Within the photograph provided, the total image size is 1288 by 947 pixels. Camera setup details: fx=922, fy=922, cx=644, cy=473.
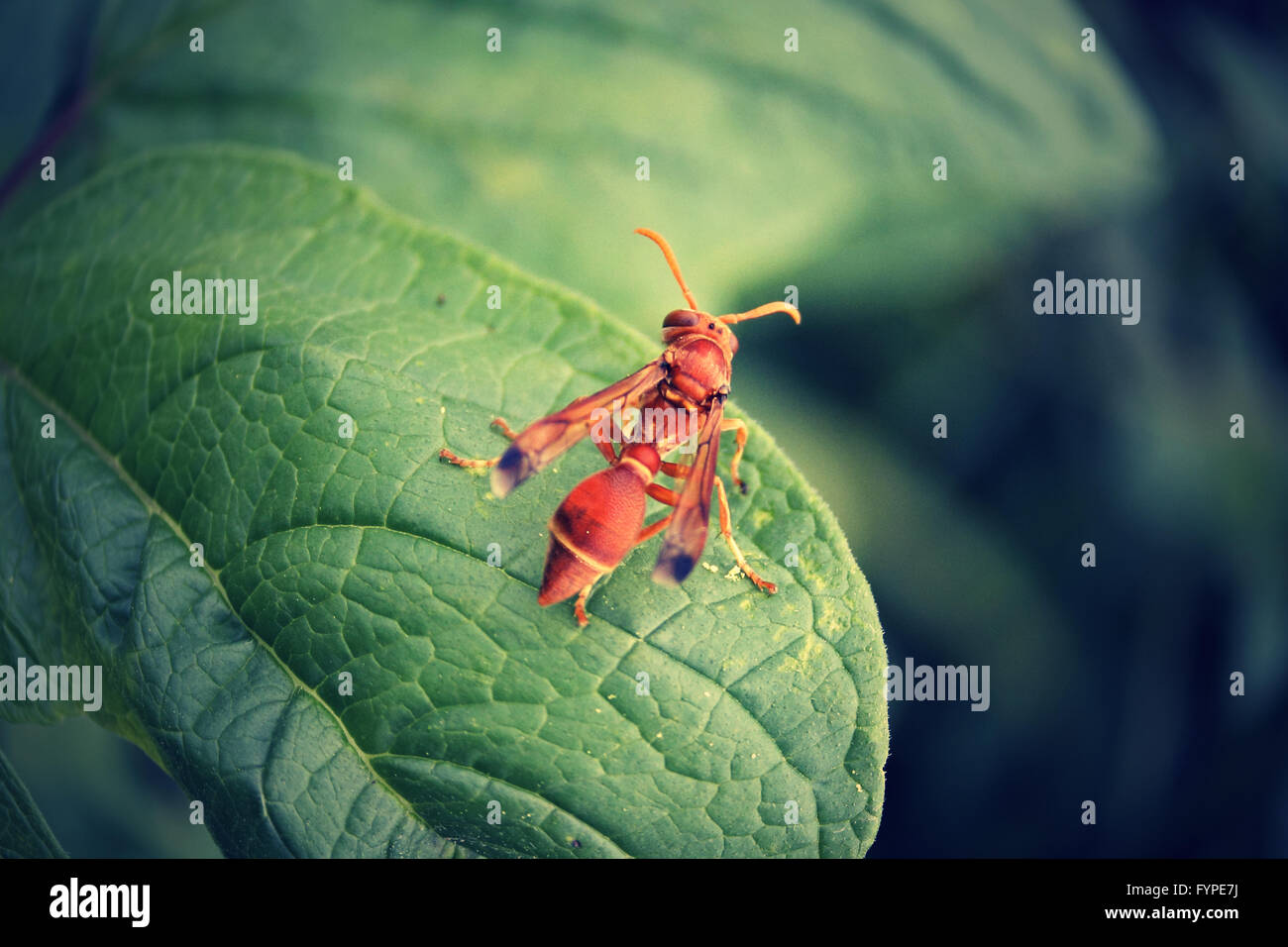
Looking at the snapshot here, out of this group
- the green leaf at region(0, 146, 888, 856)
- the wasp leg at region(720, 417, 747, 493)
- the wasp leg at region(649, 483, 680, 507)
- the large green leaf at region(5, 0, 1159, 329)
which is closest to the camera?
the green leaf at region(0, 146, 888, 856)

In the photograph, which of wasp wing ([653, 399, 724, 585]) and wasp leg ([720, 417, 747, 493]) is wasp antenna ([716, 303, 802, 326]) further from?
wasp leg ([720, 417, 747, 493])

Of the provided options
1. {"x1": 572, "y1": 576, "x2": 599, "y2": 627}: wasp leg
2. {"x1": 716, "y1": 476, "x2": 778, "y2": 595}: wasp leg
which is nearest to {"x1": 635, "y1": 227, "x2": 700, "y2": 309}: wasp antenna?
{"x1": 716, "y1": 476, "x2": 778, "y2": 595}: wasp leg

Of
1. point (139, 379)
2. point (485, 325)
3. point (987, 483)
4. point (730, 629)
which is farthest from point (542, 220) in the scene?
point (987, 483)

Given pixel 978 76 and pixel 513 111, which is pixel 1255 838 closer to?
pixel 978 76

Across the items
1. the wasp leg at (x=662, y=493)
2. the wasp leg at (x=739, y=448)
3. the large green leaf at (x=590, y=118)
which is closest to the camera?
the wasp leg at (x=739, y=448)

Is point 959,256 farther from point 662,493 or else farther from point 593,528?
point 593,528

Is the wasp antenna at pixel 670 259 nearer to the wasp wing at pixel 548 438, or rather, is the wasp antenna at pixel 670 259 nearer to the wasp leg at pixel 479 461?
the wasp wing at pixel 548 438

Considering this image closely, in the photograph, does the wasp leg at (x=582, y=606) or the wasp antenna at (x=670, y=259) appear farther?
the wasp antenna at (x=670, y=259)

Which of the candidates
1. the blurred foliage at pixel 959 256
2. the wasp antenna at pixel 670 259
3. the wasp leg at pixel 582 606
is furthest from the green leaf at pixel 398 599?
the blurred foliage at pixel 959 256
